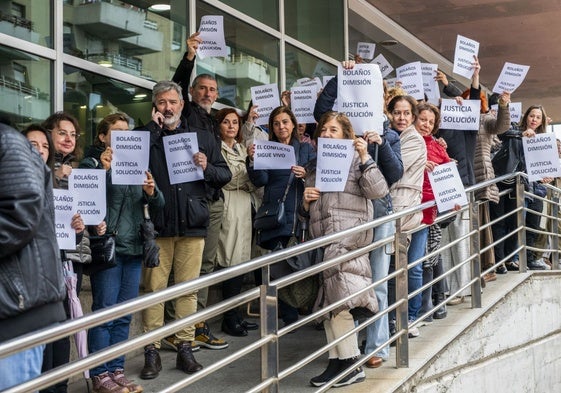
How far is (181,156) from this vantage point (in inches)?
226

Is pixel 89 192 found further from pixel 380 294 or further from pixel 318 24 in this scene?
pixel 318 24

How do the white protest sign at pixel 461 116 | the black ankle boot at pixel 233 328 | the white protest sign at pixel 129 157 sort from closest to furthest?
the white protest sign at pixel 129 157 → the black ankle boot at pixel 233 328 → the white protest sign at pixel 461 116

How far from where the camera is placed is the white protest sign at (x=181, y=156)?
18.8ft

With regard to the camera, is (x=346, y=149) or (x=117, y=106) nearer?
(x=346, y=149)

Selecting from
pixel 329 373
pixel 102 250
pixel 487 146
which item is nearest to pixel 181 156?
pixel 102 250

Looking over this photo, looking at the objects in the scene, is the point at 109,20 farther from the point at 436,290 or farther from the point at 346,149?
the point at 436,290

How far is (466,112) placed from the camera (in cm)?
738

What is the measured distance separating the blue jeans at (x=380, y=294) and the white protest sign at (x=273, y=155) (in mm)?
778

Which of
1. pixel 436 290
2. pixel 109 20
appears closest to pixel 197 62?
pixel 109 20

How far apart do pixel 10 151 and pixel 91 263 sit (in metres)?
2.40

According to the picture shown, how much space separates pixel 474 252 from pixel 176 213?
2.62 m

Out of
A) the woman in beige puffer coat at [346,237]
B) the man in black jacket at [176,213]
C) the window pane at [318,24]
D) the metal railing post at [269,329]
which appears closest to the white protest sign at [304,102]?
the man in black jacket at [176,213]

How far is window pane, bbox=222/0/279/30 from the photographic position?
9414 millimetres

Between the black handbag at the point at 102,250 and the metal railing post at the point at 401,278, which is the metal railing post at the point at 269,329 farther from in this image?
the metal railing post at the point at 401,278
